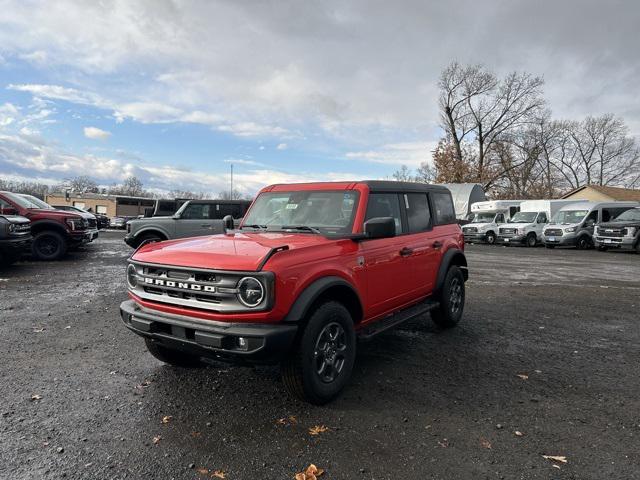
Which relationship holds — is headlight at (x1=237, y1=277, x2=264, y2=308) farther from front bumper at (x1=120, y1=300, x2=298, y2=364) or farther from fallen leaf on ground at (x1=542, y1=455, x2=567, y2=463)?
fallen leaf on ground at (x1=542, y1=455, x2=567, y2=463)

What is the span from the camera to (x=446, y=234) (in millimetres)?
5824

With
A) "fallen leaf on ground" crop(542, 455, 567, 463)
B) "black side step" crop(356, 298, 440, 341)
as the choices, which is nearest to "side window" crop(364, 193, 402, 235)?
"black side step" crop(356, 298, 440, 341)

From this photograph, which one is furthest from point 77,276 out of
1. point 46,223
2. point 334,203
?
point 334,203

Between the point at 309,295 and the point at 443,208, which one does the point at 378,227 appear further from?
the point at 443,208

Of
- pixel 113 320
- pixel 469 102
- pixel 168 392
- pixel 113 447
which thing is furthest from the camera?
pixel 469 102

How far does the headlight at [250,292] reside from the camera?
3.13 metres

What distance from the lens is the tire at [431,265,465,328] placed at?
225 inches

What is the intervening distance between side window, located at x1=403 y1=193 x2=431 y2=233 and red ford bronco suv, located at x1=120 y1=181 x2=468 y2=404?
25 millimetres

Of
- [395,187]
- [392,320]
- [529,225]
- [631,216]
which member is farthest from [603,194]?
[392,320]

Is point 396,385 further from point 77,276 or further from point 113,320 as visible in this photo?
point 77,276

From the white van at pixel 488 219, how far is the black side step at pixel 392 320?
67.0 feet

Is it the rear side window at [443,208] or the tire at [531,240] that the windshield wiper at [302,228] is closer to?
the rear side window at [443,208]

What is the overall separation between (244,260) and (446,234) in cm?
346

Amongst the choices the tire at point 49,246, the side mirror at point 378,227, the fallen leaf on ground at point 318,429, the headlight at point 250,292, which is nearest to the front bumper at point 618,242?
the side mirror at point 378,227
